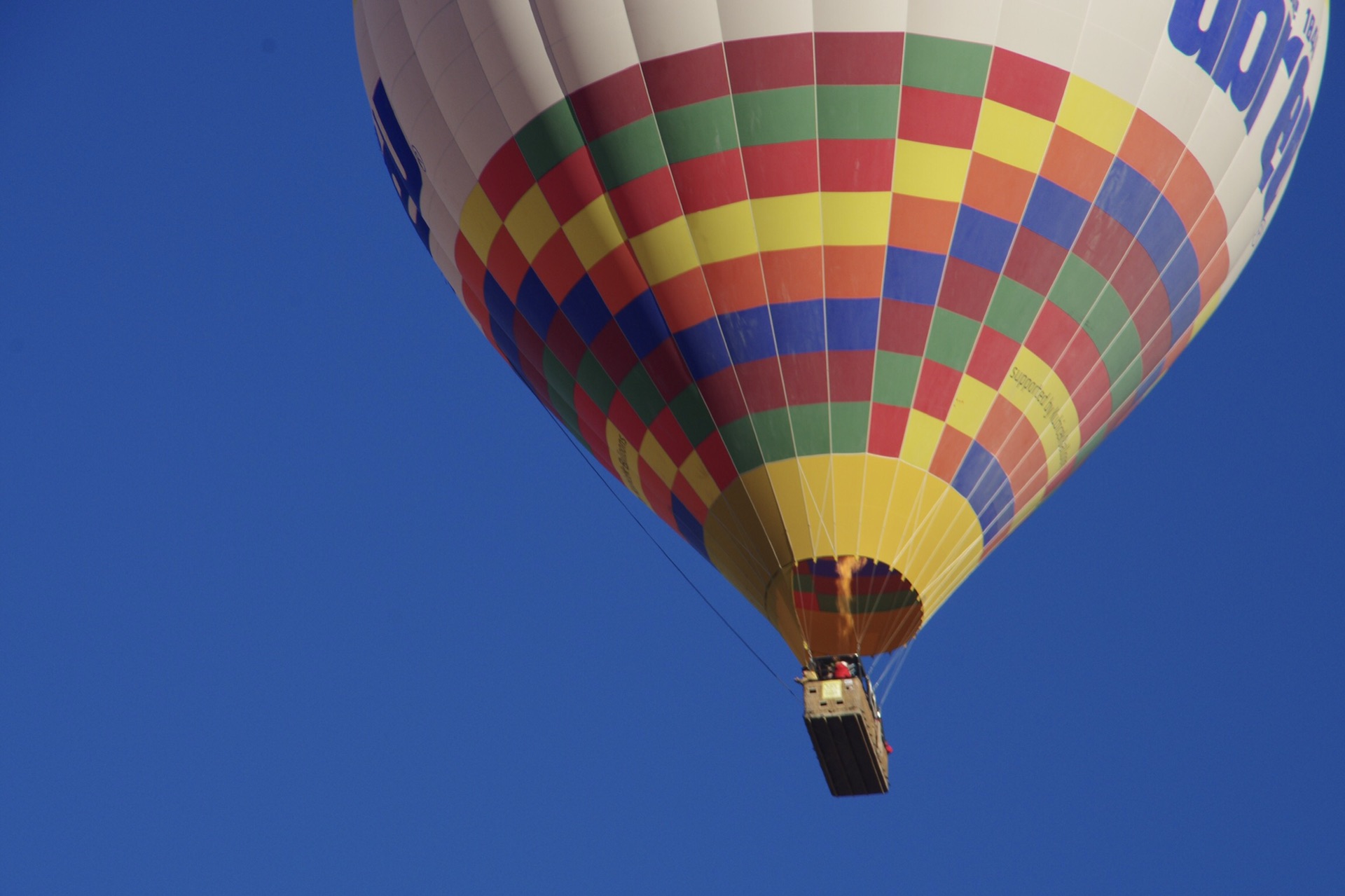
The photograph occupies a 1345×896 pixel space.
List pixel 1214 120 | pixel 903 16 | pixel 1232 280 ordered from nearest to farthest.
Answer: pixel 903 16, pixel 1214 120, pixel 1232 280

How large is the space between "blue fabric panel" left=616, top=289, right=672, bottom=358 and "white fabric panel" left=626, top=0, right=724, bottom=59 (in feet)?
5.48

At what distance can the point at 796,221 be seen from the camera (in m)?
13.4

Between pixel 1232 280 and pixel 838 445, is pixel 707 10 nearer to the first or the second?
pixel 838 445

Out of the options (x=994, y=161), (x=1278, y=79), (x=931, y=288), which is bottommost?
(x=931, y=288)

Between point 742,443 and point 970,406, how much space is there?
5.16 feet

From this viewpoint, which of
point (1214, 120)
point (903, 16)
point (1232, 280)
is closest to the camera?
point (903, 16)

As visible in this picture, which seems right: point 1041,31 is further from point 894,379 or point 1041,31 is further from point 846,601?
→ point 846,601

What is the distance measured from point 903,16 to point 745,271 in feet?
6.56

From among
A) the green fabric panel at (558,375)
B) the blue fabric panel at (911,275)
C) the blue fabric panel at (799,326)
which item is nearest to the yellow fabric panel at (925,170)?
the blue fabric panel at (911,275)

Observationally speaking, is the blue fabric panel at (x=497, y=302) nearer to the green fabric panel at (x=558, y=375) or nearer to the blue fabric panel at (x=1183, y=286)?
the green fabric panel at (x=558, y=375)

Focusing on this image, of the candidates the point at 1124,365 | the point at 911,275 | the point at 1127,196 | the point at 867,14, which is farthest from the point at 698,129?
the point at 1124,365

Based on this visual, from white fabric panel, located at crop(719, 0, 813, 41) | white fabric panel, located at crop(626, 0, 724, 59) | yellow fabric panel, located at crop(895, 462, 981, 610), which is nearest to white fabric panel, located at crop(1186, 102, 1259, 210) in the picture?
white fabric panel, located at crop(719, 0, 813, 41)

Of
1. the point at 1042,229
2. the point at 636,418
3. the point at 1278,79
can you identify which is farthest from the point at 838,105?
the point at 1278,79

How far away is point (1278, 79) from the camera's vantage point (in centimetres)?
1468
